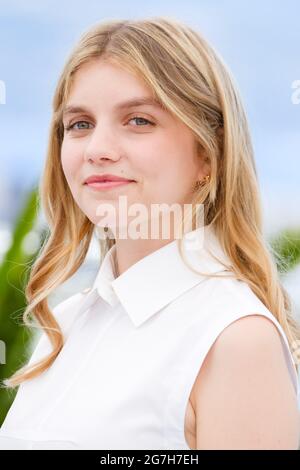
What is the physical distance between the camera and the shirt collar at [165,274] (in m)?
1.22

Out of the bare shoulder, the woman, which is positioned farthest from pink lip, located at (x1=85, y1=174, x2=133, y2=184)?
the bare shoulder

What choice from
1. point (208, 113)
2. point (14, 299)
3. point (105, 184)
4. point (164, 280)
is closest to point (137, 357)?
point (164, 280)

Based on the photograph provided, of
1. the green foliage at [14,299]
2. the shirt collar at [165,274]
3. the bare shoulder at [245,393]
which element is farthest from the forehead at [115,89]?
the green foliage at [14,299]

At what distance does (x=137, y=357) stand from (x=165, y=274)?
170 millimetres

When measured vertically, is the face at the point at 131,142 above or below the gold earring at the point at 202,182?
above

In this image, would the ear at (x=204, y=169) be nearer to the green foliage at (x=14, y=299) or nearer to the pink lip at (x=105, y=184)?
the pink lip at (x=105, y=184)

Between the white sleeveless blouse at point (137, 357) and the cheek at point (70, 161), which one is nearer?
the white sleeveless blouse at point (137, 357)

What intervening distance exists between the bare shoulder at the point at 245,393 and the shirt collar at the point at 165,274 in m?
0.17

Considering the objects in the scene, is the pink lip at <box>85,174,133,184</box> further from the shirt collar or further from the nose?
the shirt collar

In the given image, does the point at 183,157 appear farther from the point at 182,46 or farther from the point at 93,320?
the point at 93,320

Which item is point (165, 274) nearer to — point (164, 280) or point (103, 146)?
point (164, 280)

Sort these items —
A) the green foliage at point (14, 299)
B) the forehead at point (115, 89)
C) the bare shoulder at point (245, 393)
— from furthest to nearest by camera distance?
1. the green foliage at point (14, 299)
2. the forehead at point (115, 89)
3. the bare shoulder at point (245, 393)
